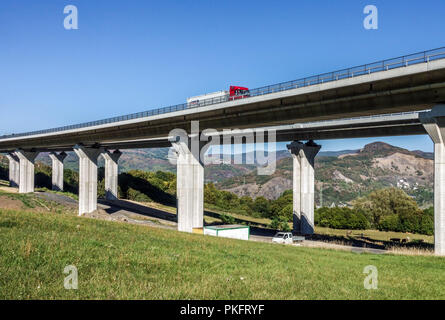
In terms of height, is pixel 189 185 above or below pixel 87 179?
below

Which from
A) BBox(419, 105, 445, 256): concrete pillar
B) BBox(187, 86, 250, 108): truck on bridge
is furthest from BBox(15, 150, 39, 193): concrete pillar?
BBox(419, 105, 445, 256): concrete pillar

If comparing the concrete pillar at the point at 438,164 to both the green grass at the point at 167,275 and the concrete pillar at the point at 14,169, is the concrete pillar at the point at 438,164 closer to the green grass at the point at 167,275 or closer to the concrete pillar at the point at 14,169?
the green grass at the point at 167,275

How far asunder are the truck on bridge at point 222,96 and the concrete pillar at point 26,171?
202ft

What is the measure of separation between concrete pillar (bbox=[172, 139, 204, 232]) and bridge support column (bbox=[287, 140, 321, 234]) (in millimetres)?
14439

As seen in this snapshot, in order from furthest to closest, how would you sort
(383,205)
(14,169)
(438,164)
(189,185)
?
(14,169) < (383,205) < (189,185) < (438,164)

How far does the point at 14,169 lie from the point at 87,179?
5459 cm

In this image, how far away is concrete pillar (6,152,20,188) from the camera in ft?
339

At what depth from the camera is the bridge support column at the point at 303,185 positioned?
5028 cm

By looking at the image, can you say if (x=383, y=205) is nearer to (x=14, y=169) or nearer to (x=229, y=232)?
(x=229, y=232)

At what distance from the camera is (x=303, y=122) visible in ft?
114

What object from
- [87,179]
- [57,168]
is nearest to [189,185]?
[87,179]

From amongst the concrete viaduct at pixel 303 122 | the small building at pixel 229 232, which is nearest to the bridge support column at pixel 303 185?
the concrete viaduct at pixel 303 122

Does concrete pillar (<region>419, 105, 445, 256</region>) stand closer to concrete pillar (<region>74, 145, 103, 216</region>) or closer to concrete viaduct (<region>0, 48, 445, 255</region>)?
concrete viaduct (<region>0, 48, 445, 255</region>)
